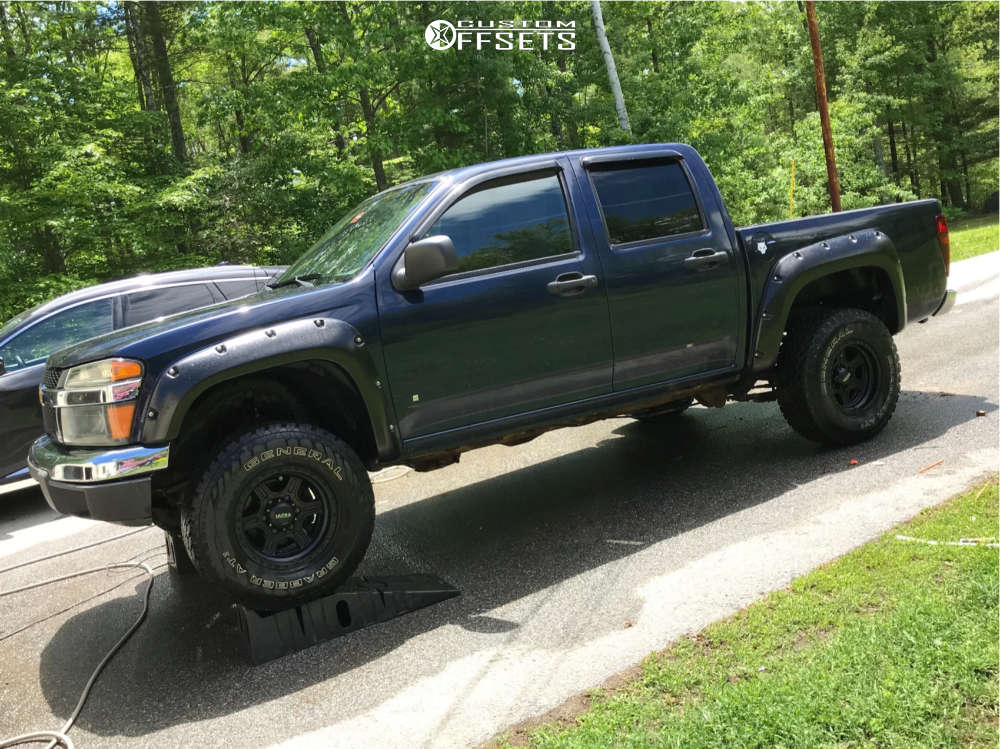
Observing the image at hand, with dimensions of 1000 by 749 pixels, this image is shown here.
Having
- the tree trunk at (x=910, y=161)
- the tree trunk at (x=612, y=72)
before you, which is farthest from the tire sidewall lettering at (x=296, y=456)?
the tree trunk at (x=910, y=161)

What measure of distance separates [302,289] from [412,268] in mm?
656

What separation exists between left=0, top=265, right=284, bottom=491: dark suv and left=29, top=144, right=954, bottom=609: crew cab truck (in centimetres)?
314

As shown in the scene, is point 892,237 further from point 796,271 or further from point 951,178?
point 951,178

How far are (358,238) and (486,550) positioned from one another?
1951 millimetres

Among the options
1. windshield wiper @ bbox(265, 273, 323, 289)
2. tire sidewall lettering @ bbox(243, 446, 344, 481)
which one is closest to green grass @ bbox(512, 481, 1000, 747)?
tire sidewall lettering @ bbox(243, 446, 344, 481)

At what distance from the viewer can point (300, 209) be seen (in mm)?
20891

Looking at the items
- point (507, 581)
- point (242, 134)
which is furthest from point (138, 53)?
point (507, 581)

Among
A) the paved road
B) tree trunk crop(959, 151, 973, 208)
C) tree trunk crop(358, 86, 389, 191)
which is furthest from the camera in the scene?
tree trunk crop(959, 151, 973, 208)

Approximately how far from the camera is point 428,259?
167 inches

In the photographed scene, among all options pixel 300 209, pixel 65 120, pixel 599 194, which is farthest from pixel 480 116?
pixel 599 194

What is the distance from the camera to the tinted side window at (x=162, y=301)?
26.1 ft

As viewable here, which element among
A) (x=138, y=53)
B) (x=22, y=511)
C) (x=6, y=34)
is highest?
(x=138, y=53)

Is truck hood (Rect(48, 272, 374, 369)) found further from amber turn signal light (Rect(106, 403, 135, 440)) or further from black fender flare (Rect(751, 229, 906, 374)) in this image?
black fender flare (Rect(751, 229, 906, 374))

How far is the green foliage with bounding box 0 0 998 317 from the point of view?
1783cm
